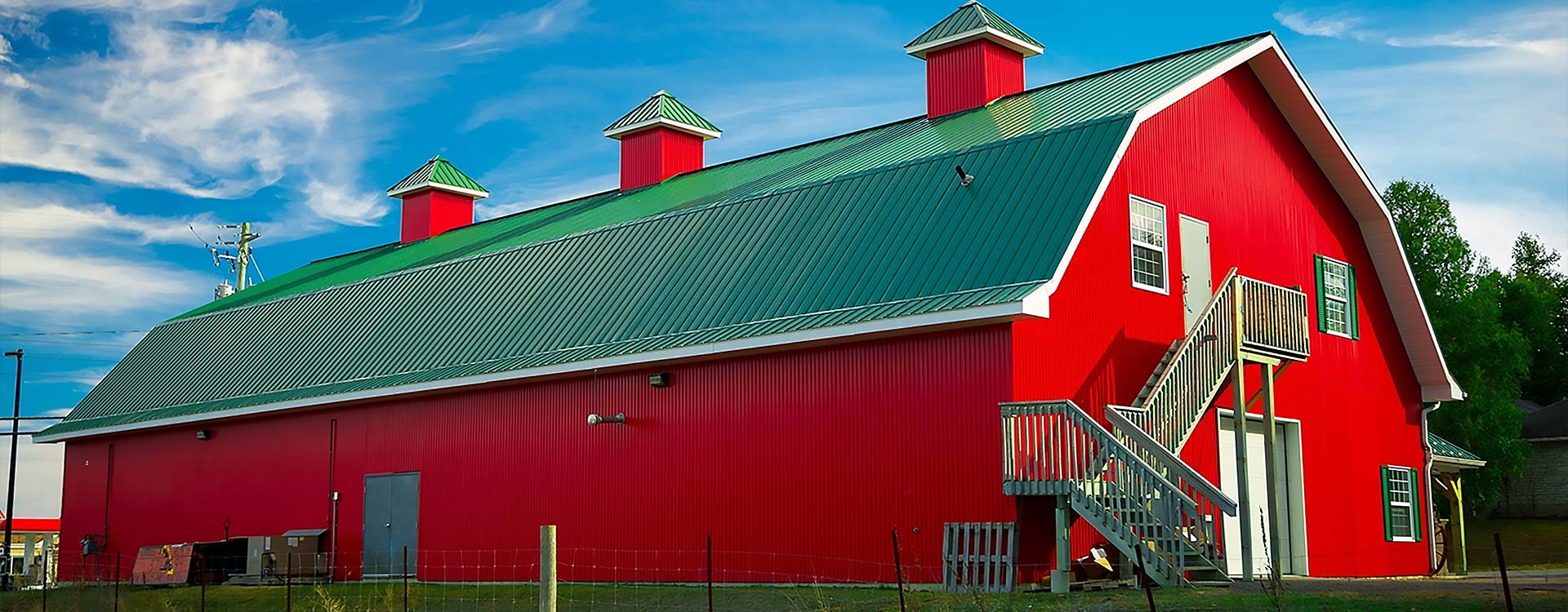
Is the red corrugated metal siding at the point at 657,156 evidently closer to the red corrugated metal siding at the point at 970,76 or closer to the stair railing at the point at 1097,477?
the red corrugated metal siding at the point at 970,76

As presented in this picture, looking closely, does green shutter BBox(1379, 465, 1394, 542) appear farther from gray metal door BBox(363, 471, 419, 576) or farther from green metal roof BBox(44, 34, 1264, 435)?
gray metal door BBox(363, 471, 419, 576)

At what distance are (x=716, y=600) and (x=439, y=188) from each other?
21.5 meters

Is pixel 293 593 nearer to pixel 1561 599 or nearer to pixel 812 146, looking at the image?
pixel 812 146

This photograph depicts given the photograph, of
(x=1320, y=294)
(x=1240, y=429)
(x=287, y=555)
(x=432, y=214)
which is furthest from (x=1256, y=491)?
(x=432, y=214)

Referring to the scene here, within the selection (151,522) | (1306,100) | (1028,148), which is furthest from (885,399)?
(151,522)

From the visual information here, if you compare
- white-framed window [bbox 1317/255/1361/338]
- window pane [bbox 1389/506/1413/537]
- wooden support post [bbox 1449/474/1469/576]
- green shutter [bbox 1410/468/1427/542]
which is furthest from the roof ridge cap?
wooden support post [bbox 1449/474/1469/576]

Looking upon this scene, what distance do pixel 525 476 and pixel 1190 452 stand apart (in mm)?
9655

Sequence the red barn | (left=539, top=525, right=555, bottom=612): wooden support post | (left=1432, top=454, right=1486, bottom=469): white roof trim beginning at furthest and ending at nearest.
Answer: (left=1432, top=454, right=1486, bottom=469): white roof trim, the red barn, (left=539, top=525, right=555, bottom=612): wooden support post

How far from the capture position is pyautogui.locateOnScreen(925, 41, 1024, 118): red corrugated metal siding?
85.1 feet

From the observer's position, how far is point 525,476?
23.1 meters

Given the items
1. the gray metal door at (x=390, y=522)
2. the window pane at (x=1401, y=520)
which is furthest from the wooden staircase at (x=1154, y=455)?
the gray metal door at (x=390, y=522)

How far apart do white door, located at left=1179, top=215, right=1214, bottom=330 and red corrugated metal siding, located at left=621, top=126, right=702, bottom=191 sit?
1341cm

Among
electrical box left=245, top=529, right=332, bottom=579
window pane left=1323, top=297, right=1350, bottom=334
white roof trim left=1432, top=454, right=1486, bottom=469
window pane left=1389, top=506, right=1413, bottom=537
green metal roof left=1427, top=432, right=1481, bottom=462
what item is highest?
window pane left=1323, top=297, right=1350, bottom=334

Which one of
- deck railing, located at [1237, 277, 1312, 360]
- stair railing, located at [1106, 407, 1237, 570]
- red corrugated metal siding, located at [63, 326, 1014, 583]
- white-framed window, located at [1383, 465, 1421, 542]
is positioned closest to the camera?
stair railing, located at [1106, 407, 1237, 570]
